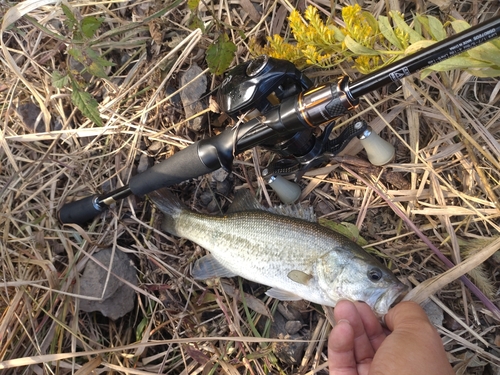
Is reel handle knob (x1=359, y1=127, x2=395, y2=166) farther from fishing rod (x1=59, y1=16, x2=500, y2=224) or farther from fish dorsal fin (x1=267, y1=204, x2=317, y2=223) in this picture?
fish dorsal fin (x1=267, y1=204, x2=317, y2=223)

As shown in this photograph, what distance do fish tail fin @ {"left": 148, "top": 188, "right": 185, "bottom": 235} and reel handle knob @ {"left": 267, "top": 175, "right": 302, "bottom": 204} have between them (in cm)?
74

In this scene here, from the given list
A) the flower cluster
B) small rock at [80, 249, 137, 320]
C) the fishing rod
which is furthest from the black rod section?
small rock at [80, 249, 137, 320]

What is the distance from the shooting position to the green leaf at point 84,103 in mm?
3107

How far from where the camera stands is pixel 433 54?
1883mm

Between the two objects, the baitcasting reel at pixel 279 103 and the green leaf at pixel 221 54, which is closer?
the baitcasting reel at pixel 279 103

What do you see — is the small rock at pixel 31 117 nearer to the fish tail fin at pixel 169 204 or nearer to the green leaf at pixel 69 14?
the green leaf at pixel 69 14

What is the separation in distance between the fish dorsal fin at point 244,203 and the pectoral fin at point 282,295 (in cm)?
61

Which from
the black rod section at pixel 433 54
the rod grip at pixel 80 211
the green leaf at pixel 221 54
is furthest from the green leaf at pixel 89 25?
the black rod section at pixel 433 54

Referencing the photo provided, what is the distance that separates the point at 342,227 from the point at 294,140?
2.90 ft

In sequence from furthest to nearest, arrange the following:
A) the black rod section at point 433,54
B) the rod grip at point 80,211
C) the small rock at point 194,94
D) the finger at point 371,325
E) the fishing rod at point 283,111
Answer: the small rock at point 194,94 → the rod grip at point 80,211 → the finger at point 371,325 → the fishing rod at point 283,111 → the black rod section at point 433,54

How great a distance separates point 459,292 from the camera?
2986 millimetres

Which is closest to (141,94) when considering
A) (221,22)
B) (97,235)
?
(221,22)

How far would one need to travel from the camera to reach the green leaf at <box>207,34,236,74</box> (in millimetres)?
3141

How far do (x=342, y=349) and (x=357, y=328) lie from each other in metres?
0.24
